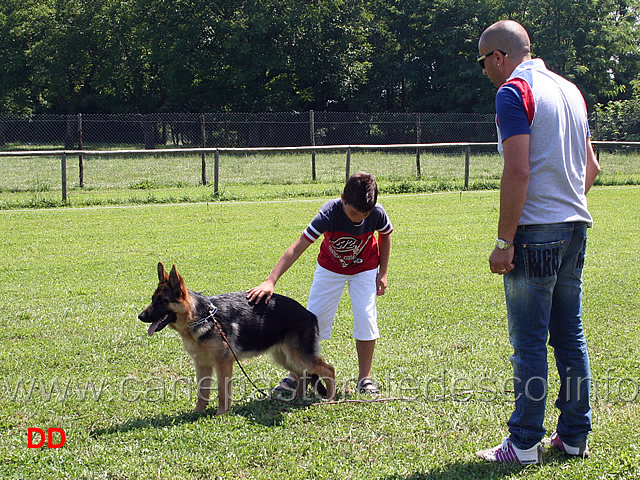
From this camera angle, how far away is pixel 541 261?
9.86 ft

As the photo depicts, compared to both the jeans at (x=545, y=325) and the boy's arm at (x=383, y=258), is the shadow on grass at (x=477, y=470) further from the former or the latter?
the boy's arm at (x=383, y=258)

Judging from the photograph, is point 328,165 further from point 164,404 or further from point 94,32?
point 94,32

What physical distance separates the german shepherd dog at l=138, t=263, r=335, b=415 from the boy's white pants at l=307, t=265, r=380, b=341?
0.95 feet

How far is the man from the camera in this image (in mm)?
2936

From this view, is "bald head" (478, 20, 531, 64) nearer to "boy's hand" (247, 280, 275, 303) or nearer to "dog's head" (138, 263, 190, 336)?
"boy's hand" (247, 280, 275, 303)

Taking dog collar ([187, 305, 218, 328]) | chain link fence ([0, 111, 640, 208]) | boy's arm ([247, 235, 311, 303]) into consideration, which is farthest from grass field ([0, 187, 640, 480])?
chain link fence ([0, 111, 640, 208])

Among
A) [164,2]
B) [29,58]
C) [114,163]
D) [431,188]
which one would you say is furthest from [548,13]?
[29,58]

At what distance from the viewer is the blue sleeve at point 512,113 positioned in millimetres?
2895

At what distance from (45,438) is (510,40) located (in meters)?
3.29

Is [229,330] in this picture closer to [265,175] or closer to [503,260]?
[503,260]

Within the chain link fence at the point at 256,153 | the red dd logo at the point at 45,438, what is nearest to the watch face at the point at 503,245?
the red dd logo at the point at 45,438

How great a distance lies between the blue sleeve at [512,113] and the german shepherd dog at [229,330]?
6.19 ft

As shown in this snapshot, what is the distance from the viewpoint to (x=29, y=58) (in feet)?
161

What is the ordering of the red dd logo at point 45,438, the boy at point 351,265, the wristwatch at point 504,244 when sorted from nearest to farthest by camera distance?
the wristwatch at point 504,244 → the red dd logo at point 45,438 → the boy at point 351,265
